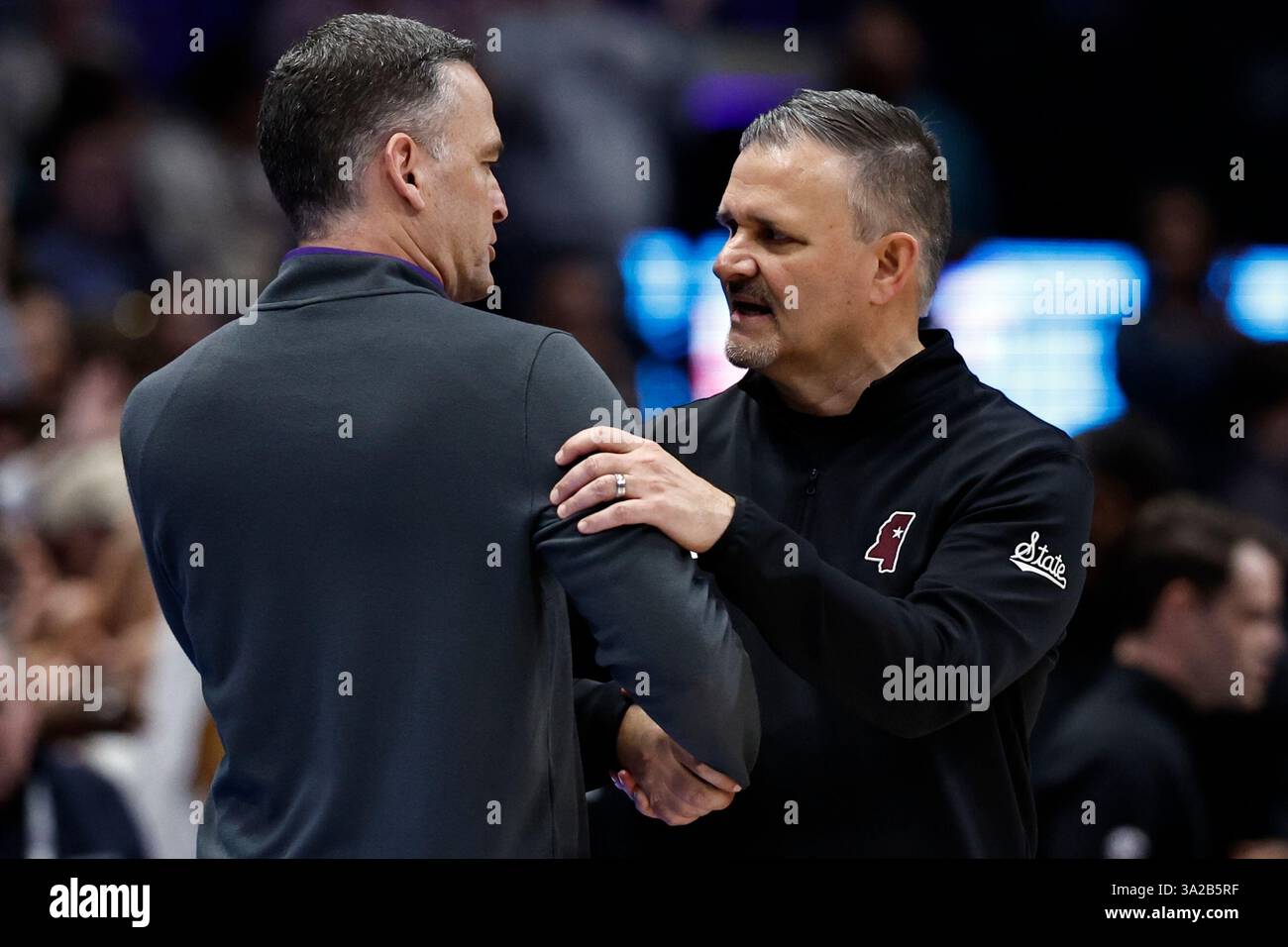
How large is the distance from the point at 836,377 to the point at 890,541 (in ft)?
0.82

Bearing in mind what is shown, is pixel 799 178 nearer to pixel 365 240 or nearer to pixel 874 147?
pixel 874 147

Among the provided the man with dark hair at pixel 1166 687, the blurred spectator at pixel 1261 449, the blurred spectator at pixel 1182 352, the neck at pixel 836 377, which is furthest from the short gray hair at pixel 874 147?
the blurred spectator at pixel 1261 449

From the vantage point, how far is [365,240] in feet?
6.27

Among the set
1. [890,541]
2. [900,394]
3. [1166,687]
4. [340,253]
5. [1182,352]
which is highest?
[1182,352]

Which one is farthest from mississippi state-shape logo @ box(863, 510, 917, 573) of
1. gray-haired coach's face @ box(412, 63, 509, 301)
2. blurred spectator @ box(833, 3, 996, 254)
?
blurred spectator @ box(833, 3, 996, 254)

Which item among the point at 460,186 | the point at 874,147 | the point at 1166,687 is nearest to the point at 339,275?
the point at 460,186

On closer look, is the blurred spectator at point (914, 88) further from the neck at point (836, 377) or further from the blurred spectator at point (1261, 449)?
the neck at point (836, 377)

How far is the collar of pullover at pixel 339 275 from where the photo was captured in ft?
6.12

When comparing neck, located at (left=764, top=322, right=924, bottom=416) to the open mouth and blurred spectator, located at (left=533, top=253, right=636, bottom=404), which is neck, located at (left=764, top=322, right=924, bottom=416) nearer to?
the open mouth

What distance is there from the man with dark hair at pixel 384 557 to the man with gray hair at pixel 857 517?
3.5 inches

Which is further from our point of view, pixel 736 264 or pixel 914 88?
pixel 914 88

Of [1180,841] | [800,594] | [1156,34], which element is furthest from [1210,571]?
[1156,34]

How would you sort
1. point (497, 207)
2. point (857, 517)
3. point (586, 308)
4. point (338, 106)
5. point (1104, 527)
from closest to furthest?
1. point (338, 106)
2. point (497, 207)
3. point (857, 517)
4. point (1104, 527)
5. point (586, 308)

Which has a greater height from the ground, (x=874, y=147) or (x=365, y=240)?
(x=874, y=147)
